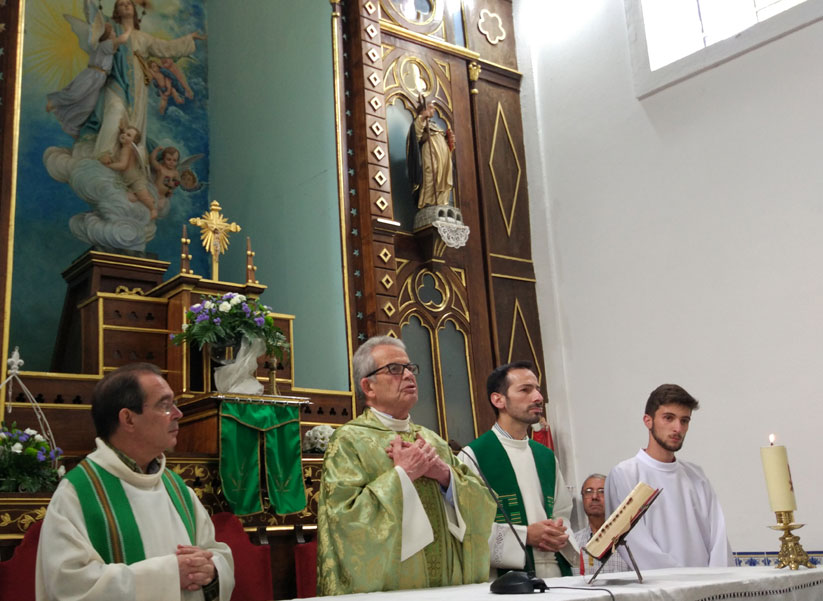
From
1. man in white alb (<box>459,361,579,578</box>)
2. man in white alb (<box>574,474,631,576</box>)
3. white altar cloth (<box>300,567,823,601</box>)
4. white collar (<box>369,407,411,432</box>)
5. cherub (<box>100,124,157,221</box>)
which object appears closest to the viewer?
white altar cloth (<box>300,567,823,601</box>)

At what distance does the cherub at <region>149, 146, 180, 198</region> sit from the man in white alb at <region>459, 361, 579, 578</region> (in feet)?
21.7

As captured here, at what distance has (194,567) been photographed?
327cm

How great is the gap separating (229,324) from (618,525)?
13.2ft

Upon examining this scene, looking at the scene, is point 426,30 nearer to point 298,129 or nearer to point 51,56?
point 298,129

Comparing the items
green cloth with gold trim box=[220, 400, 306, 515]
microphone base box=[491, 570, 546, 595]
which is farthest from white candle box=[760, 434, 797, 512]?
green cloth with gold trim box=[220, 400, 306, 515]

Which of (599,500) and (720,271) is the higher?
(720,271)

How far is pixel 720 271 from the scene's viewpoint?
335 inches

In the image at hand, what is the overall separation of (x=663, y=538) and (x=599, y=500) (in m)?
1.52

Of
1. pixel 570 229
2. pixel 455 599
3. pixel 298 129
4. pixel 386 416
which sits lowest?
pixel 455 599

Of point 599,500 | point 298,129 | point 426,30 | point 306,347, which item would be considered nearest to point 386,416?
point 599,500

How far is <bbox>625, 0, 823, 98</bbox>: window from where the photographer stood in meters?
8.77

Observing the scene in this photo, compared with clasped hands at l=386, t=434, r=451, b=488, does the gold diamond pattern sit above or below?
above

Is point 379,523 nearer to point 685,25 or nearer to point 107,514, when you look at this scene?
point 107,514

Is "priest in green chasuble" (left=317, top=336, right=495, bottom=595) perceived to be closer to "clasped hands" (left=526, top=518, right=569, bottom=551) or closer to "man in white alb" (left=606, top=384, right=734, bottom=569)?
"clasped hands" (left=526, top=518, right=569, bottom=551)
